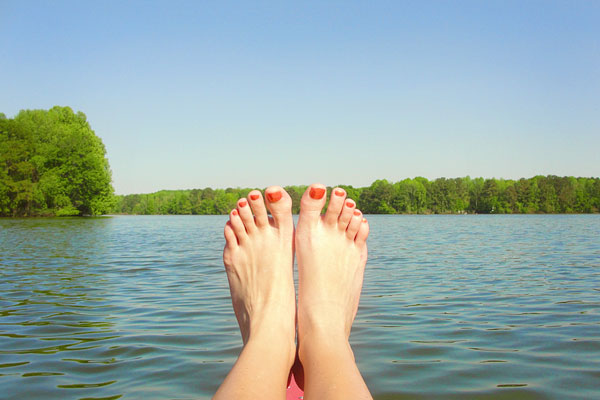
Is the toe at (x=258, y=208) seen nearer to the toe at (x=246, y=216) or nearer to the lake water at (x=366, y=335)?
the toe at (x=246, y=216)

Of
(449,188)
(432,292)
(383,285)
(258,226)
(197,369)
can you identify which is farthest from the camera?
(449,188)

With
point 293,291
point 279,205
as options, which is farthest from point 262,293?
point 279,205

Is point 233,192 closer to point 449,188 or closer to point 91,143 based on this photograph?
point 449,188

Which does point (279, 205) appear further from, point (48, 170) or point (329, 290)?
point (48, 170)

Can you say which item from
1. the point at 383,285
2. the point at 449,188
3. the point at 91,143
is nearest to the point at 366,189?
the point at 449,188

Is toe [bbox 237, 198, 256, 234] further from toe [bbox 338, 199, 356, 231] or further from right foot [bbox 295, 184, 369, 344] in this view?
toe [bbox 338, 199, 356, 231]

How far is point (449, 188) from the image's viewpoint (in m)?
68.1

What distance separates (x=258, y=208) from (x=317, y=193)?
0.37 m

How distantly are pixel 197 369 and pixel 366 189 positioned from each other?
235 feet

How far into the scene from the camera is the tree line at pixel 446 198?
61.2 meters

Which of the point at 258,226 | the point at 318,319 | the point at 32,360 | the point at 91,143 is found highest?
the point at 91,143

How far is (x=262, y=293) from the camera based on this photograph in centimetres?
214

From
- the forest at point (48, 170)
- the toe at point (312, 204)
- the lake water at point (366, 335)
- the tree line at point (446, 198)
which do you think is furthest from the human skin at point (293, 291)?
the tree line at point (446, 198)

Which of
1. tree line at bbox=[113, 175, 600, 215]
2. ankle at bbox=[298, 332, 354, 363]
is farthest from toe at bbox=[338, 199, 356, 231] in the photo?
tree line at bbox=[113, 175, 600, 215]
